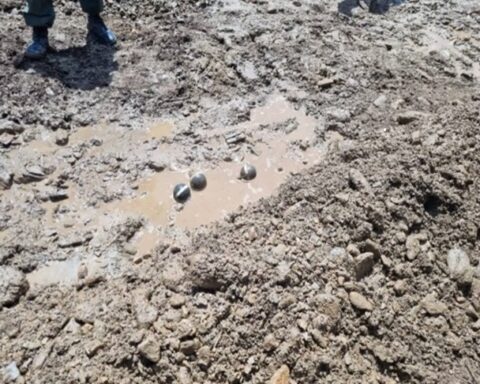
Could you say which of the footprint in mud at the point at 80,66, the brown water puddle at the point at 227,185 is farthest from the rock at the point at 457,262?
the footprint in mud at the point at 80,66

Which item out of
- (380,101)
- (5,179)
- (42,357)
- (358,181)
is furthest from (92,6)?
(42,357)

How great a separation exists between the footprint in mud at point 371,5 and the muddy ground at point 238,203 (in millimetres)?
581

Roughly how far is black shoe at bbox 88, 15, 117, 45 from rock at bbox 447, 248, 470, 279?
12.0 ft

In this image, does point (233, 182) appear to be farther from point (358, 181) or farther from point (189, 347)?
point (189, 347)

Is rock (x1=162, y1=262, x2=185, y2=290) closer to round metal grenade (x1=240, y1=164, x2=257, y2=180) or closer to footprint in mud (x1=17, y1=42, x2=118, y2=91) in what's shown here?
round metal grenade (x1=240, y1=164, x2=257, y2=180)

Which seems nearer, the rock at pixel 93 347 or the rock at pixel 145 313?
the rock at pixel 93 347

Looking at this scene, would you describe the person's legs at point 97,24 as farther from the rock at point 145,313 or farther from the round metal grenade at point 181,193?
the rock at point 145,313

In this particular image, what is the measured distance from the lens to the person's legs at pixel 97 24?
16.3 ft

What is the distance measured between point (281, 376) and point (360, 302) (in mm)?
631

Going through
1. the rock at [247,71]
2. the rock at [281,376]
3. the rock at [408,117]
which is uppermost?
the rock at [408,117]

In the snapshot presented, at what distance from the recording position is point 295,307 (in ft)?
9.06

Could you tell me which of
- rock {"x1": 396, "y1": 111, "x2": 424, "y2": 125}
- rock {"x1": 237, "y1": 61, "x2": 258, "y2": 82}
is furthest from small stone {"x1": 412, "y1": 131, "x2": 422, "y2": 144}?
rock {"x1": 237, "y1": 61, "x2": 258, "y2": 82}

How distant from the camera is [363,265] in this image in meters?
3.04

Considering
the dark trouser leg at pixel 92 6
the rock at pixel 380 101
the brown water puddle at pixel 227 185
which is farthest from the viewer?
the dark trouser leg at pixel 92 6
